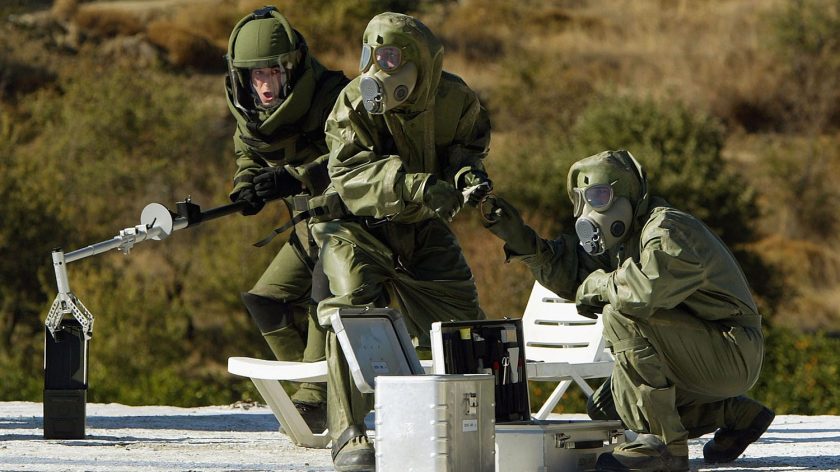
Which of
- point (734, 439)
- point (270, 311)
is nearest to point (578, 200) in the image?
point (734, 439)

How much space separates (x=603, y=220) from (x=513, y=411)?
0.83 metres

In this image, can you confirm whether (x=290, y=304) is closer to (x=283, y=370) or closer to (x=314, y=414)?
(x=314, y=414)

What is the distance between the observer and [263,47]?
6.84 m

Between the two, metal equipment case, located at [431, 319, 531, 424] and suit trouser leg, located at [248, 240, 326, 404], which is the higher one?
suit trouser leg, located at [248, 240, 326, 404]

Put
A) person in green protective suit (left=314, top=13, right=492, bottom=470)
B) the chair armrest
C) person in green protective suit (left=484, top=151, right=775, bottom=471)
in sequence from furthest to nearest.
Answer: the chair armrest, person in green protective suit (left=314, top=13, right=492, bottom=470), person in green protective suit (left=484, top=151, right=775, bottom=471)

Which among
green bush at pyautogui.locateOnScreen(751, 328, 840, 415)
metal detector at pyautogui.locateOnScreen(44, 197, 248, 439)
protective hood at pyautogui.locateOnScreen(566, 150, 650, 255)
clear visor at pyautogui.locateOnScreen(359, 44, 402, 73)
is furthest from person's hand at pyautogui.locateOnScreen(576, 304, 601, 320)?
green bush at pyautogui.locateOnScreen(751, 328, 840, 415)

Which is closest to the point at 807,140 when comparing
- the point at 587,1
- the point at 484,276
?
the point at 587,1

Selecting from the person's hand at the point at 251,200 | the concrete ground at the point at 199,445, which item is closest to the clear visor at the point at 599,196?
the concrete ground at the point at 199,445

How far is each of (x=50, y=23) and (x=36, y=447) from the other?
33.4 metres

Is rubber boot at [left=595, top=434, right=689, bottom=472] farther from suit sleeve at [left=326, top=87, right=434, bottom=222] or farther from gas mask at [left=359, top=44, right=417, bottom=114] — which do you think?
gas mask at [left=359, top=44, right=417, bottom=114]

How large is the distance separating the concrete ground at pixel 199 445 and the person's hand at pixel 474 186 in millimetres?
1219

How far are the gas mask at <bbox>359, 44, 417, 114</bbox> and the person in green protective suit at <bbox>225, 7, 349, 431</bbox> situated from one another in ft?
2.92

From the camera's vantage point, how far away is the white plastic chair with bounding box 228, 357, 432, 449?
631cm

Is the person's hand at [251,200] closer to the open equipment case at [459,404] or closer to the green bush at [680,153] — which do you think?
the open equipment case at [459,404]
